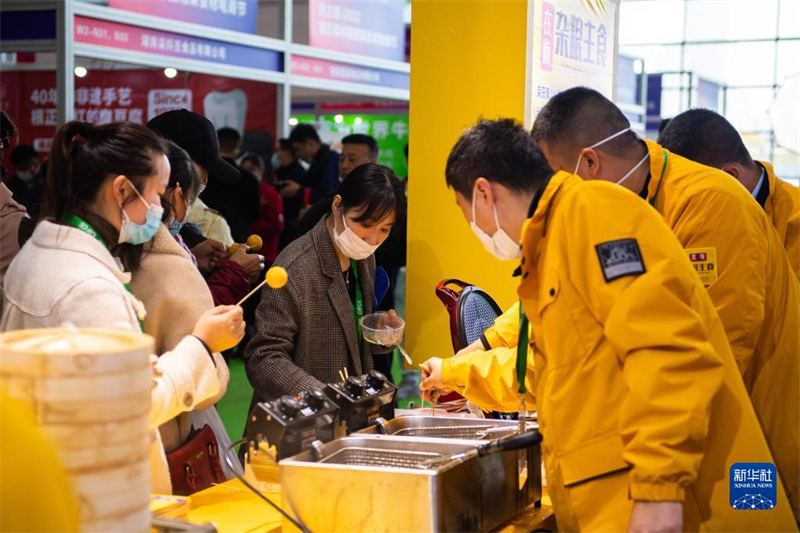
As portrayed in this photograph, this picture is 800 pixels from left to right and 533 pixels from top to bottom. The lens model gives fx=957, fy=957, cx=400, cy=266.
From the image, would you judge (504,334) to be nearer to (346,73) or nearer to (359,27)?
(346,73)

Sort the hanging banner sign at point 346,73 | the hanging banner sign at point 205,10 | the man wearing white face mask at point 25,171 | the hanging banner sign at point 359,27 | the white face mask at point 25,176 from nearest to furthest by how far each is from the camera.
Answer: the hanging banner sign at point 205,10 → the man wearing white face mask at point 25,171 → the white face mask at point 25,176 → the hanging banner sign at point 346,73 → the hanging banner sign at point 359,27

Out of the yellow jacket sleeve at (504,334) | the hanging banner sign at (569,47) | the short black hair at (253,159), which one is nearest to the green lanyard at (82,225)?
the yellow jacket sleeve at (504,334)

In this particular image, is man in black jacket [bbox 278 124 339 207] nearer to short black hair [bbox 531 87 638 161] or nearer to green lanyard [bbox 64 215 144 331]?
short black hair [bbox 531 87 638 161]

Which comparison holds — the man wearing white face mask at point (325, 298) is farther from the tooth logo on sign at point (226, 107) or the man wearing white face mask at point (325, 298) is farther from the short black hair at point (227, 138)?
the tooth logo on sign at point (226, 107)

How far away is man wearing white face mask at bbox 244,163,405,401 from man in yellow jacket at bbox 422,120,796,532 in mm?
1086

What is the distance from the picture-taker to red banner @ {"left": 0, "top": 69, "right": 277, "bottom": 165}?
662 centimetres

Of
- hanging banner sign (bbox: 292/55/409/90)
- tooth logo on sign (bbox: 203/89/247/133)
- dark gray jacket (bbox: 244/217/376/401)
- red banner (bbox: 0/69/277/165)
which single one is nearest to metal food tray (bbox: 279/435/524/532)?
dark gray jacket (bbox: 244/217/376/401)

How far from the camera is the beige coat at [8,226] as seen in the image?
10.6 ft

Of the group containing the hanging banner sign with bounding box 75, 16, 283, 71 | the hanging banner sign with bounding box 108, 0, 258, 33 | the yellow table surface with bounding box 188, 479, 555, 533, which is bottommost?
the yellow table surface with bounding box 188, 479, 555, 533

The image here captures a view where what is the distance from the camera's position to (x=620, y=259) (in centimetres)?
190

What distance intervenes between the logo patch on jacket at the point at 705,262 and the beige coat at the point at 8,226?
2.14m

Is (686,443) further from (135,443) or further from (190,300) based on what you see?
(190,300)

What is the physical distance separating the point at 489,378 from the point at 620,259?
890 mm

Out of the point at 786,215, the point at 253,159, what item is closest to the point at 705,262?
the point at 786,215
